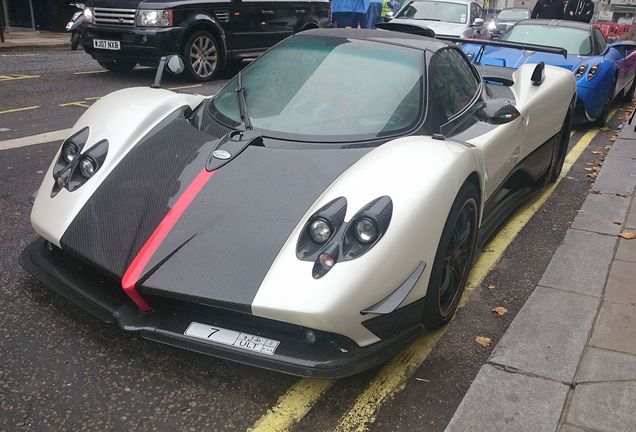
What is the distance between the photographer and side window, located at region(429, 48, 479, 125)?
128 inches

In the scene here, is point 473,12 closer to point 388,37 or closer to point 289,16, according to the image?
point 289,16

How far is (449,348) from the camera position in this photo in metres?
2.77

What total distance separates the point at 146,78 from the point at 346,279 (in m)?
8.25

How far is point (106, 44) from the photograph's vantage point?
8.93m

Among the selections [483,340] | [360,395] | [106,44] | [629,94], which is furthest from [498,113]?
[629,94]

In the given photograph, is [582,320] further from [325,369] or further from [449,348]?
[325,369]

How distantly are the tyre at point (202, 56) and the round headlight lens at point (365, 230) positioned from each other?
7459 millimetres

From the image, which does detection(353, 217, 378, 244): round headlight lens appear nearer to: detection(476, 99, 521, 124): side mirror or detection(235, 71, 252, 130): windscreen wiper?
detection(235, 71, 252, 130): windscreen wiper

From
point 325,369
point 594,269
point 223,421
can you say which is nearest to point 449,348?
point 325,369

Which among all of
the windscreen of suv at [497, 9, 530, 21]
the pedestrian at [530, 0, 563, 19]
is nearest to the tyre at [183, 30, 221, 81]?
the pedestrian at [530, 0, 563, 19]

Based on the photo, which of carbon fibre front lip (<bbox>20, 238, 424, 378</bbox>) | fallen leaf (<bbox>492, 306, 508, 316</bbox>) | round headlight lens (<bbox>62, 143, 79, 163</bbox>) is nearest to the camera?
carbon fibre front lip (<bbox>20, 238, 424, 378</bbox>)

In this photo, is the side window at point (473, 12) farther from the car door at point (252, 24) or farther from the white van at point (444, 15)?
the car door at point (252, 24)

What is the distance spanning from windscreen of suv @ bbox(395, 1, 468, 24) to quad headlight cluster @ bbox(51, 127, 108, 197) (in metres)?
10.1

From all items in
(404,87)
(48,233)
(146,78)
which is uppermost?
(404,87)
